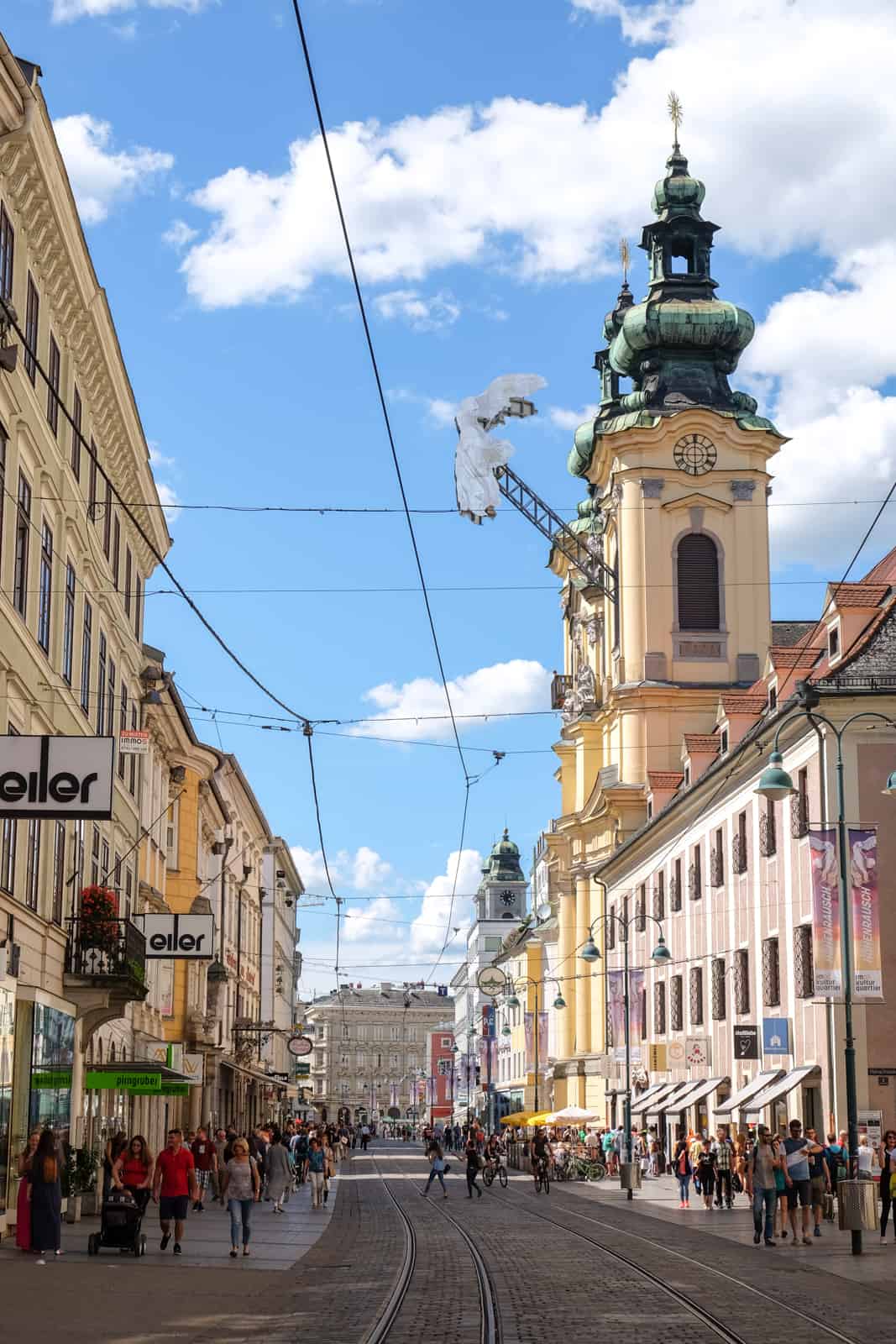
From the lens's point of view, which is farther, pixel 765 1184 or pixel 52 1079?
pixel 52 1079

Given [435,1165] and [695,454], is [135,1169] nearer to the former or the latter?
[435,1165]

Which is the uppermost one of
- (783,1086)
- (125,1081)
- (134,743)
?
(134,743)

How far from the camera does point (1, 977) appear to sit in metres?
25.8

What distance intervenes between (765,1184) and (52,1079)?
1127 centimetres

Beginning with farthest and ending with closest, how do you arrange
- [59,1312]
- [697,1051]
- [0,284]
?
1. [697,1051]
2. [0,284]
3. [59,1312]

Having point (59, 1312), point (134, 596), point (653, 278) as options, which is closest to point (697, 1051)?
point (134, 596)

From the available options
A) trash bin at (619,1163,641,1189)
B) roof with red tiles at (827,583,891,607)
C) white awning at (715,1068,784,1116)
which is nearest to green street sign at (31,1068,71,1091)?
trash bin at (619,1163,641,1189)

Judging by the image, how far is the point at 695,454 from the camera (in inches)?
2886

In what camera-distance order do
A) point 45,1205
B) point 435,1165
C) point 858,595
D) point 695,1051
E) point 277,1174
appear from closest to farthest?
point 45,1205 → point 277,1174 → point 858,595 → point 695,1051 → point 435,1165

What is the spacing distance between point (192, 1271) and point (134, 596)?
76.3 ft

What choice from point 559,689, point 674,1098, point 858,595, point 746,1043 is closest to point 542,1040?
point 559,689

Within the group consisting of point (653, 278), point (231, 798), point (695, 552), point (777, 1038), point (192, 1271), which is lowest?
point (192, 1271)

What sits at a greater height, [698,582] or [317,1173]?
[698,582]

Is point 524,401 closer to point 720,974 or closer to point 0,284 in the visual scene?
point 720,974
